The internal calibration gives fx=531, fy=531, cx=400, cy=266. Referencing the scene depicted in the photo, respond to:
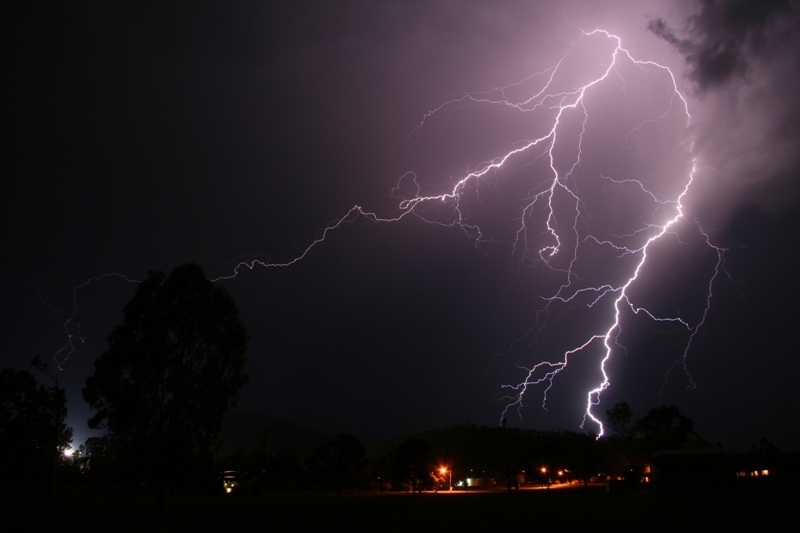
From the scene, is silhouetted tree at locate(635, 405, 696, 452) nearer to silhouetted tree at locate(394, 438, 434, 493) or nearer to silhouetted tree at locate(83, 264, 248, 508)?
silhouetted tree at locate(394, 438, 434, 493)

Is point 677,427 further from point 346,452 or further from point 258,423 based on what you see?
point 258,423

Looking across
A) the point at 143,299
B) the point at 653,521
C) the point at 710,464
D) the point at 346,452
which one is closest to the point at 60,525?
the point at 143,299

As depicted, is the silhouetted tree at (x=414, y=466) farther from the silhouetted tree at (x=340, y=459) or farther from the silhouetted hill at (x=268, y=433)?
the silhouetted hill at (x=268, y=433)

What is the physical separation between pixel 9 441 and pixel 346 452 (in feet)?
78.3

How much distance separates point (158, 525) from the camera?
1278cm

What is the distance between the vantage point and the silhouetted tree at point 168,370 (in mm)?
21234

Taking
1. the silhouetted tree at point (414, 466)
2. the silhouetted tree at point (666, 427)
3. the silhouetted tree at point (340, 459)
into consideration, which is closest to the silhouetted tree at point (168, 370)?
the silhouetted tree at point (340, 459)

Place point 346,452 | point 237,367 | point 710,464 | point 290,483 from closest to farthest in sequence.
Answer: point 237,367 < point 710,464 < point 346,452 < point 290,483

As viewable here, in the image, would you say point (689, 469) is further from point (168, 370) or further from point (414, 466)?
point (168, 370)

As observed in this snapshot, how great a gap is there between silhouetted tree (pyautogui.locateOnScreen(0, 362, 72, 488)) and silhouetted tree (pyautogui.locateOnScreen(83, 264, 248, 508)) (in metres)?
20.5

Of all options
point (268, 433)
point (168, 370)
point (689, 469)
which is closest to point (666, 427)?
point (689, 469)

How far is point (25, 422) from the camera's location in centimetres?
3825

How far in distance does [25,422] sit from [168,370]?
83.3ft

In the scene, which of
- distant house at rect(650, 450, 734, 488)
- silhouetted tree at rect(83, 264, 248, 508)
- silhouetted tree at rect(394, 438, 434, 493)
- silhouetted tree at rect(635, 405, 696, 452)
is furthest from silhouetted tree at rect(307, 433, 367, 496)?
silhouetted tree at rect(635, 405, 696, 452)
